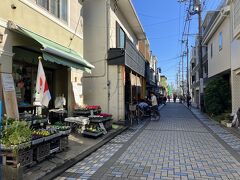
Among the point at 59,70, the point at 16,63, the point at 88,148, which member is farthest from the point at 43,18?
the point at 88,148

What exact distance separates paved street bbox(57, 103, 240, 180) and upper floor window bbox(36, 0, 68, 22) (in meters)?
5.60

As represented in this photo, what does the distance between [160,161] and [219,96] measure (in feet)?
46.7

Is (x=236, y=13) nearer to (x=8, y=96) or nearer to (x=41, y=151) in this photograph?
(x=8, y=96)

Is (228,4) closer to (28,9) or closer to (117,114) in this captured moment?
(117,114)

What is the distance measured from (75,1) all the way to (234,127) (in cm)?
1053

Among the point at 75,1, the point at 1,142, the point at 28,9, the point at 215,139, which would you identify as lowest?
the point at 215,139

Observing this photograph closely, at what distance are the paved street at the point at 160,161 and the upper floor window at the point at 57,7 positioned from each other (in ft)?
18.4

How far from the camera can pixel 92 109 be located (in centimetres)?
1373

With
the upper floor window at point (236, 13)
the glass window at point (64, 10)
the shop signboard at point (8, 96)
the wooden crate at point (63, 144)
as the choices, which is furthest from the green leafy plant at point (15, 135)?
the upper floor window at point (236, 13)

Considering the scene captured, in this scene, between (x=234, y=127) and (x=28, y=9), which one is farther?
(x=234, y=127)

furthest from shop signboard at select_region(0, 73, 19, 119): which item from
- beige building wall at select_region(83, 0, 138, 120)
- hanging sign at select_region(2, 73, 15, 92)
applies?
beige building wall at select_region(83, 0, 138, 120)

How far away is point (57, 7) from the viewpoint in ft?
39.7

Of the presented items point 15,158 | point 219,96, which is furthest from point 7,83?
point 219,96

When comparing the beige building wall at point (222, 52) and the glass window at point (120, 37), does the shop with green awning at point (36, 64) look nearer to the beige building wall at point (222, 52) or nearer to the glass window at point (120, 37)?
the glass window at point (120, 37)
